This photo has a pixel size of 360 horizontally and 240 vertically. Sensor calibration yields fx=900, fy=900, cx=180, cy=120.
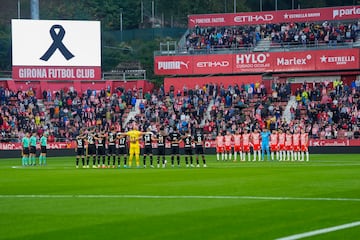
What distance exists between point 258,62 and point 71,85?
15.8 meters

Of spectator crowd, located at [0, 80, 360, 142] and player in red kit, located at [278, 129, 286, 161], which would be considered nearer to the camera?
player in red kit, located at [278, 129, 286, 161]

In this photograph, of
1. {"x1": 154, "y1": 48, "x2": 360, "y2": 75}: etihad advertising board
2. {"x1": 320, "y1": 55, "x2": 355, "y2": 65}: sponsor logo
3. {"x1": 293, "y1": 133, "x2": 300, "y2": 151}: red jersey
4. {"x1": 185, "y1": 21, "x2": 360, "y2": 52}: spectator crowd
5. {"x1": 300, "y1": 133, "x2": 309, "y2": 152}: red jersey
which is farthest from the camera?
{"x1": 185, "y1": 21, "x2": 360, "y2": 52}: spectator crowd

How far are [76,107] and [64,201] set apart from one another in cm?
5005

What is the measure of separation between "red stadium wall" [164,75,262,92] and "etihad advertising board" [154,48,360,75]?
162cm

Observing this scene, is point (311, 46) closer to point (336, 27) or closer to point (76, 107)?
point (336, 27)

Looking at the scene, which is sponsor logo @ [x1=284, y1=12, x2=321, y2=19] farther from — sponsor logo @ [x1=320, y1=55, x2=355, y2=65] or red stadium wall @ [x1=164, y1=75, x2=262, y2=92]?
Answer: red stadium wall @ [x1=164, y1=75, x2=262, y2=92]

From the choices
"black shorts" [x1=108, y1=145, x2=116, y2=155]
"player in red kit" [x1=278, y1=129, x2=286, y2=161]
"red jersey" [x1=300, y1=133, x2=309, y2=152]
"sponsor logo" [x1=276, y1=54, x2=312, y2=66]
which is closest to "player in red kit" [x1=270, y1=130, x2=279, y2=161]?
"player in red kit" [x1=278, y1=129, x2=286, y2=161]

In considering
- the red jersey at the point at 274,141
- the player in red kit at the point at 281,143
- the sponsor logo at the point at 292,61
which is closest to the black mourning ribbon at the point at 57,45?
the sponsor logo at the point at 292,61

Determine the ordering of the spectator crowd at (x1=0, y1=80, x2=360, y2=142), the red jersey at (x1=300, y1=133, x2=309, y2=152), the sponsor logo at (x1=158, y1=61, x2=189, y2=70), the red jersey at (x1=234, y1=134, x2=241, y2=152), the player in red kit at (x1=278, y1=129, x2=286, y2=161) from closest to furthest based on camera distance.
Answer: the red jersey at (x1=300, y1=133, x2=309, y2=152), the player in red kit at (x1=278, y1=129, x2=286, y2=161), the red jersey at (x1=234, y1=134, x2=241, y2=152), the spectator crowd at (x1=0, y1=80, x2=360, y2=142), the sponsor logo at (x1=158, y1=61, x2=189, y2=70)

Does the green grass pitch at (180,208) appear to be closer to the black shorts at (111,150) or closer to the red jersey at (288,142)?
the black shorts at (111,150)

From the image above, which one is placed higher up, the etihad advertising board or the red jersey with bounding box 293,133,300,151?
the etihad advertising board

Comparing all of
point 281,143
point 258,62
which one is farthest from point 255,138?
point 258,62

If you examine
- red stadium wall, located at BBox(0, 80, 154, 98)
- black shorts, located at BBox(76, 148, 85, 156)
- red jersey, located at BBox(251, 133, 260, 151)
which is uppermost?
red stadium wall, located at BBox(0, 80, 154, 98)

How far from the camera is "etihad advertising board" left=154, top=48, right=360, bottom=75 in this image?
7225cm
